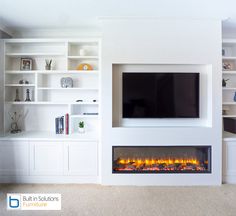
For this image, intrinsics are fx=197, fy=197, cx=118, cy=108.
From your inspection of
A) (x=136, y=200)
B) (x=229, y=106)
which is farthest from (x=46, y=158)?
(x=229, y=106)

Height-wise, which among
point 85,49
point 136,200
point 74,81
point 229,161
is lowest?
point 136,200

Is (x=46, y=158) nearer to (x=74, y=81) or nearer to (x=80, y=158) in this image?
(x=80, y=158)

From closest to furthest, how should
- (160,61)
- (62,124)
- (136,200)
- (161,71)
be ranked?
(136,200) → (160,61) → (161,71) → (62,124)

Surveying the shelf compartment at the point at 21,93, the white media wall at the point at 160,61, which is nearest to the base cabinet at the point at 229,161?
the white media wall at the point at 160,61

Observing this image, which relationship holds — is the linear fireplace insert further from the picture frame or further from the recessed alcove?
the picture frame

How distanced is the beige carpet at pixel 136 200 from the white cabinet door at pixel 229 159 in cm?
21

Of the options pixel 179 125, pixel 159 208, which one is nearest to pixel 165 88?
pixel 179 125

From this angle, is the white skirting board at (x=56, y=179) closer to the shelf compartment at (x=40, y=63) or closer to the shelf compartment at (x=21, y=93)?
the shelf compartment at (x=21, y=93)

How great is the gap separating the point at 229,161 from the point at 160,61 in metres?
1.88

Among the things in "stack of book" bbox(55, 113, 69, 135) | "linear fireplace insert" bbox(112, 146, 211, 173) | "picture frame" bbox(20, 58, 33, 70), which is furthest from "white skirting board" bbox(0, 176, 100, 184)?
"picture frame" bbox(20, 58, 33, 70)

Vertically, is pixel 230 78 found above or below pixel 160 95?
above

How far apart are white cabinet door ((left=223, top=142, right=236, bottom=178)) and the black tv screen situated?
67 cm

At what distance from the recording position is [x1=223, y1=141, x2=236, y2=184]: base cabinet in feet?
9.98

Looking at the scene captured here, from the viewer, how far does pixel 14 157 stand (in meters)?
3.04
